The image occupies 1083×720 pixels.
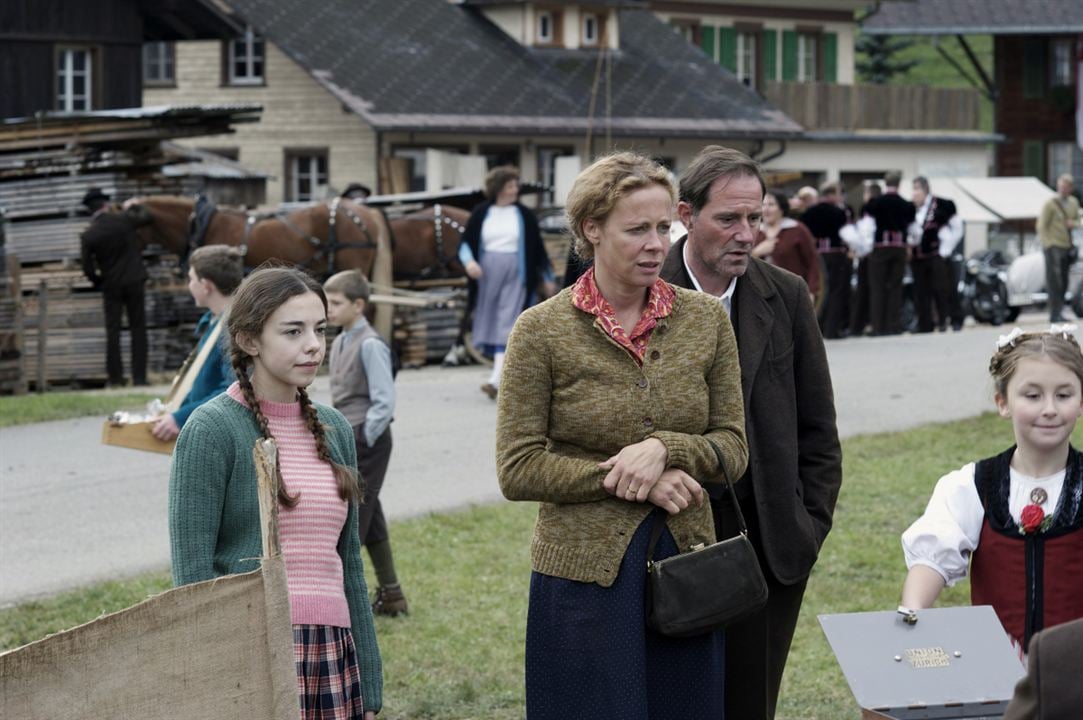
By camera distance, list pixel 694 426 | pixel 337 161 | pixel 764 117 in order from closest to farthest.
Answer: pixel 694 426, pixel 337 161, pixel 764 117

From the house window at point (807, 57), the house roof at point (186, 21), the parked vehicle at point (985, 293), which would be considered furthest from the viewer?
the house window at point (807, 57)

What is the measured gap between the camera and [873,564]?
9320 mm

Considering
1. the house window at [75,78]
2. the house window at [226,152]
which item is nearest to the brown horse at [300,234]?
the house window at [75,78]

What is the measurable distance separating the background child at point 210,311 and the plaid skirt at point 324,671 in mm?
2500

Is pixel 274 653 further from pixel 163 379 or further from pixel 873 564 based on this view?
pixel 163 379

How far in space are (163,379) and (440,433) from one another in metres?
7.16

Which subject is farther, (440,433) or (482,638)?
(440,433)

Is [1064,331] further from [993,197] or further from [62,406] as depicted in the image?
[993,197]

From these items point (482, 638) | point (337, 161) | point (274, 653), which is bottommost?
point (482, 638)

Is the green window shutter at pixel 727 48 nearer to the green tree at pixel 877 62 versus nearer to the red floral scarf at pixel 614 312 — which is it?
the green tree at pixel 877 62

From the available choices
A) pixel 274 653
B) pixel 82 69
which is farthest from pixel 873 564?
pixel 82 69

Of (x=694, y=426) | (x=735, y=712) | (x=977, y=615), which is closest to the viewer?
(x=977, y=615)

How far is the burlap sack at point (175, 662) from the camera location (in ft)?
11.1

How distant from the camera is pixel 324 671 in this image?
4.49 meters
